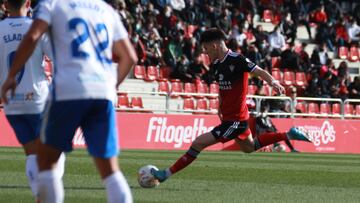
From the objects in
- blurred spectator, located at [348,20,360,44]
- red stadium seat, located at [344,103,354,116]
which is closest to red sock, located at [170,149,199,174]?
red stadium seat, located at [344,103,354,116]

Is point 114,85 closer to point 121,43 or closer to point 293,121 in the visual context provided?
point 121,43

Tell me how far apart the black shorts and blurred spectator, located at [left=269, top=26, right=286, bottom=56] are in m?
21.1

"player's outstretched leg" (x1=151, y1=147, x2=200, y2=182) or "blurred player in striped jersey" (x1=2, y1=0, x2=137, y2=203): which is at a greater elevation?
"blurred player in striped jersey" (x1=2, y1=0, x2=137, y2=203)

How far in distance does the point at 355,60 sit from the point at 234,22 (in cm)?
628

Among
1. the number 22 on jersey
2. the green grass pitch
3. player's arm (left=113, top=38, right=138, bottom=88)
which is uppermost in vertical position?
the number 22 on jersey

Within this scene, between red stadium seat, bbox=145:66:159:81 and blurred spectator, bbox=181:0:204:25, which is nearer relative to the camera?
red stadium seat, bbox=145:66:159:81

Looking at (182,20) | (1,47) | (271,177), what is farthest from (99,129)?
(182,20)

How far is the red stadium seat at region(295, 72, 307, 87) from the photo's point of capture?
112 ft

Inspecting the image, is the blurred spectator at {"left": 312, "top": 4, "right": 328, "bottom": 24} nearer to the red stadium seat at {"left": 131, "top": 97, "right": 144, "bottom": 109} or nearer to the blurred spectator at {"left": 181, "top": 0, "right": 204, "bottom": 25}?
the blurred spectator at {"left": 181, "top": 0, "right": 204, "bottom": 25}

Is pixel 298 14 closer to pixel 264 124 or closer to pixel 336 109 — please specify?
pixel 336 109

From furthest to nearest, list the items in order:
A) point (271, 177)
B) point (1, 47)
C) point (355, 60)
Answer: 1. point (355, 60)
2. point (271, 177)
3. point (1, 47)

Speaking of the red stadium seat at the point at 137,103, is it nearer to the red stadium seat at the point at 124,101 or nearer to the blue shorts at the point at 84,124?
the red stadium seat at the point at 124,101

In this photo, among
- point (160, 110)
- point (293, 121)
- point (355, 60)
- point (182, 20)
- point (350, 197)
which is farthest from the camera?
point (355, 60)

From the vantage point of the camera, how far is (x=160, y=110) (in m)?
26.1
